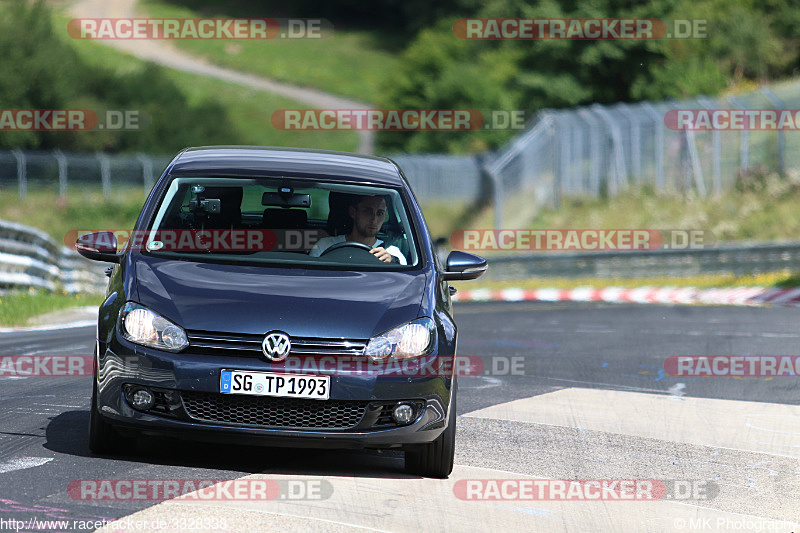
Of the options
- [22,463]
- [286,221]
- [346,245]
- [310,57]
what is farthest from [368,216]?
[310,57]

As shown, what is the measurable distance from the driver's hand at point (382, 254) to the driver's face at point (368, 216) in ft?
0.68

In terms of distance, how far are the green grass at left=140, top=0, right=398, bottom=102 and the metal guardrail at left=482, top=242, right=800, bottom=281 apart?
195ft

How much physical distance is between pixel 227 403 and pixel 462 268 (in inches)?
74.6

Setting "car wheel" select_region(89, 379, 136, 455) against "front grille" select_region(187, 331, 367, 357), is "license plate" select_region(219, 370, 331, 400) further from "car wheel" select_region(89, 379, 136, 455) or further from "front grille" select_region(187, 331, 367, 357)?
"car wheel" select_region(89, 379, 136, 455)

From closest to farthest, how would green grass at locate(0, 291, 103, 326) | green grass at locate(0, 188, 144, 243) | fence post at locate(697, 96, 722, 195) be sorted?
1. green grass at locate(0, 291, 103, 326)
2. fence post at locate(697, 96, 722, 195)
3. green grass at locate(0, 188, 144, 243)

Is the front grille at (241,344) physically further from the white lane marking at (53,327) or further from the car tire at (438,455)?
the white lane marking at (53,327)

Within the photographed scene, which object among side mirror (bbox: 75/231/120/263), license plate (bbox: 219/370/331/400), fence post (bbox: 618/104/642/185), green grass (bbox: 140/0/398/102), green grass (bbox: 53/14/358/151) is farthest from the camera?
green grass (bbox: 140/0/398/102)

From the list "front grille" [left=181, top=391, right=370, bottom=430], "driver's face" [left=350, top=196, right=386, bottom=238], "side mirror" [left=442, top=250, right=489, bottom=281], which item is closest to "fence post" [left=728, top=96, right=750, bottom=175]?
"side mirror" [left=442, top=250, right=489, bottom=281]

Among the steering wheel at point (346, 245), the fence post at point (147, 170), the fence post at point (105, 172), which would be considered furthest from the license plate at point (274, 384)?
the fence post at point (147, 170)

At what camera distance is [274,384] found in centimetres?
642

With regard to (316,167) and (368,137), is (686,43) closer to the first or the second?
(368,137)

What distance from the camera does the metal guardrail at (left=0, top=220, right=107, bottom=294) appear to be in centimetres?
1730

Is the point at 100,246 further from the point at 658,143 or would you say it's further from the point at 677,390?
the point at 658,143

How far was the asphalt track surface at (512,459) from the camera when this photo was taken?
5.94m
